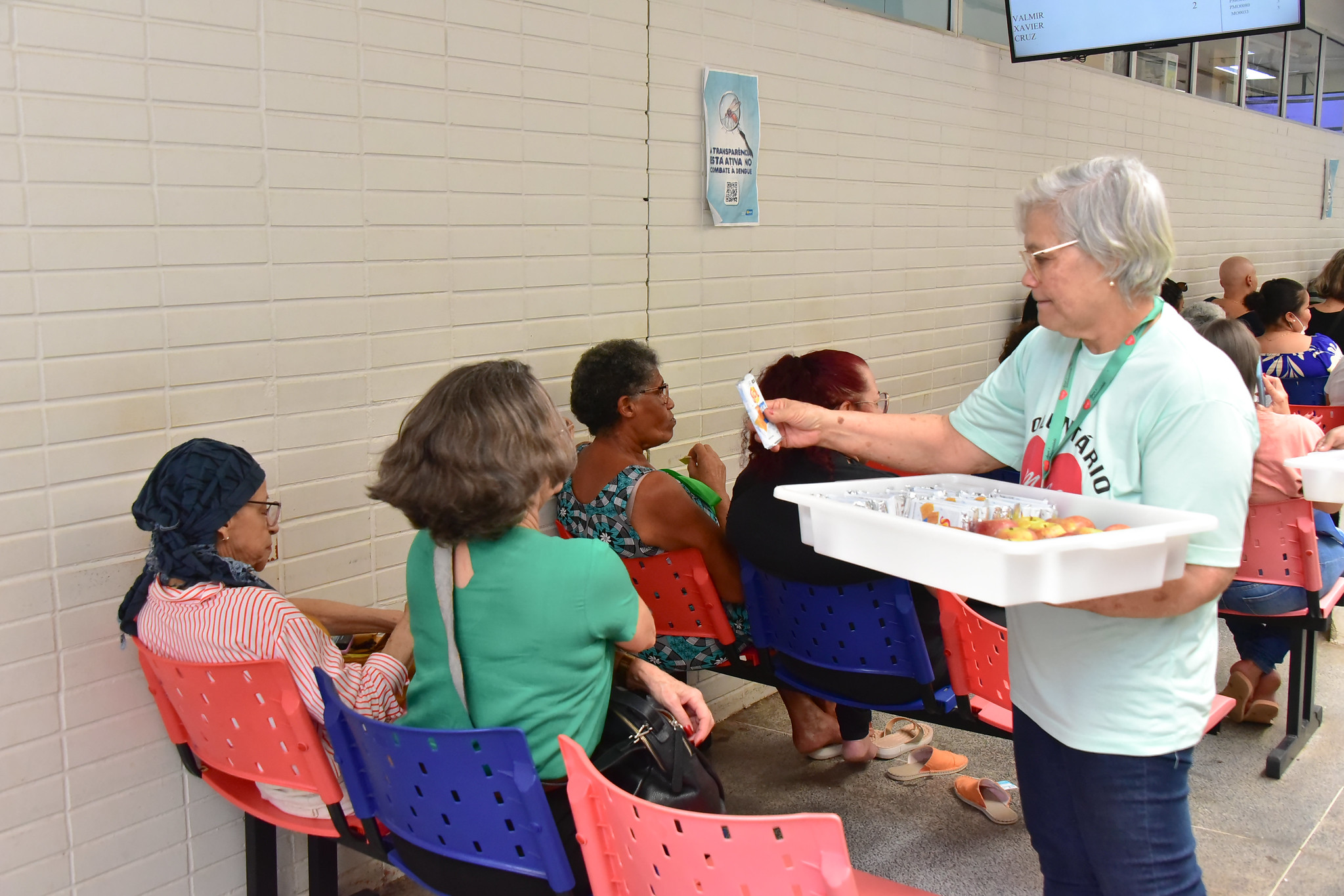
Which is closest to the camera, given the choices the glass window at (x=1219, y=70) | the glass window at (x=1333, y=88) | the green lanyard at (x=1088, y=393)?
the green lanyard at (x=1088, y=393)

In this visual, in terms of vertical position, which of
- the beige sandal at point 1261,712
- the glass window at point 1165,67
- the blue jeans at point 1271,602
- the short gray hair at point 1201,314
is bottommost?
the beige sandal at point 1261,712

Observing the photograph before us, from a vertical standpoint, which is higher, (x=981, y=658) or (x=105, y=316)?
(x=105, y=316)

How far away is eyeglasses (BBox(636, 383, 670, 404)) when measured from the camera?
314 cm

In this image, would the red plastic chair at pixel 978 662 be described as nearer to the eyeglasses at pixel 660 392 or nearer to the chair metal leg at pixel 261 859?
the eyeglasses at pixel 660 392

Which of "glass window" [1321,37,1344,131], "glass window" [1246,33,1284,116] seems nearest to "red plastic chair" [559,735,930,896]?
"glass window" [1246,33,1284,116]

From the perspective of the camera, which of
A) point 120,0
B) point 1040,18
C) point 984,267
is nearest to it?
point 120,0

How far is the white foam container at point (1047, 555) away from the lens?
147 cm

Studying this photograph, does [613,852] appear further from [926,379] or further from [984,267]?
[984,267]

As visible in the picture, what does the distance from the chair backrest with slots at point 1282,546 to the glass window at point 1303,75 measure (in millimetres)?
7227

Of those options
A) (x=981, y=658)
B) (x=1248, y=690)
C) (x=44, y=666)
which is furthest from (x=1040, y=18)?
(x=44, y=666)

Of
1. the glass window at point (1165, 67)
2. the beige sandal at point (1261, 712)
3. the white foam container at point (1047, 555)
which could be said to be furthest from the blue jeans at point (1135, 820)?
the glass window at point (1165, 67)

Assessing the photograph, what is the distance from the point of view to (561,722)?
1.92m

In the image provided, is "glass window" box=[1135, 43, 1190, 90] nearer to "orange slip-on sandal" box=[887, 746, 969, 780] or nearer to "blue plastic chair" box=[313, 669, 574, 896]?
"orange slip-on sandal" box=[887, 746, 969, 780]

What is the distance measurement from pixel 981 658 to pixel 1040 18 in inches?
124
